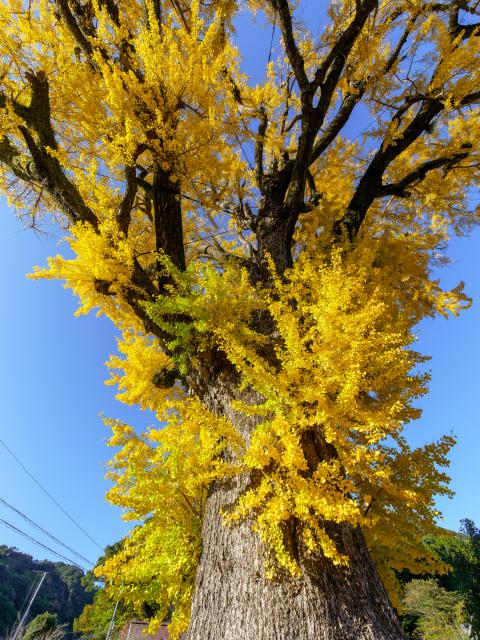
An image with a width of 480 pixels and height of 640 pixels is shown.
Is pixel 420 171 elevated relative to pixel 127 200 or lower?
elevated

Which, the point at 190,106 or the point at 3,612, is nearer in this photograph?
the point at 190,106

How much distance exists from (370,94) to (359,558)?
18.3ft

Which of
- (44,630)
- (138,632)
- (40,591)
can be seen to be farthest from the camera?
(40,591)

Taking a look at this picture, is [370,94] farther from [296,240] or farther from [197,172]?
[197,172]

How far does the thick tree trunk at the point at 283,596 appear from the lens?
73.4 inches

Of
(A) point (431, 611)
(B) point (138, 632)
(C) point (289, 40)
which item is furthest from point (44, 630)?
(C) point (289, 40)

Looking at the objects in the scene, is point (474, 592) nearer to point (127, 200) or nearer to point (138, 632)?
point (138, 632)

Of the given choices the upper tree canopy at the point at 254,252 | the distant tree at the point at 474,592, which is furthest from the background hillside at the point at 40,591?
the upper tree canopy at the point at 254,252

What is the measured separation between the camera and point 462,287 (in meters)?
5.04

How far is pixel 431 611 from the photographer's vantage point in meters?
17.0

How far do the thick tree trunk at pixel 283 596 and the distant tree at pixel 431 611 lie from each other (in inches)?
747

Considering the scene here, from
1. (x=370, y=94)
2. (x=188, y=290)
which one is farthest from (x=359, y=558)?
(x=370, y=94)

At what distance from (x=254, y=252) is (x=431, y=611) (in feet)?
69.7

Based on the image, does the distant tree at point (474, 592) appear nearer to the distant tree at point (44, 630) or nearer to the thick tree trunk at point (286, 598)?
the thick tree trunk at point (286, 598)
